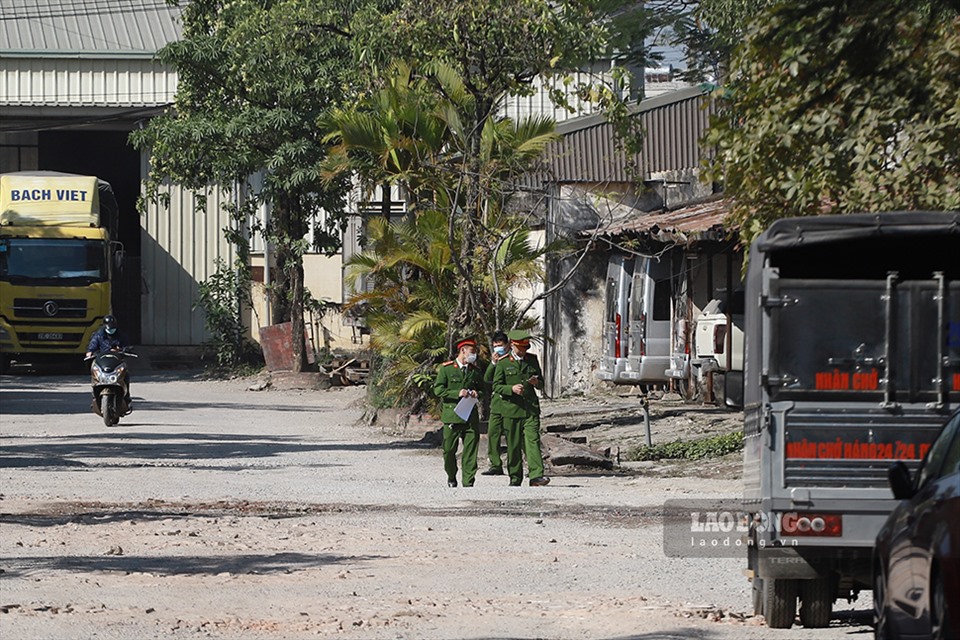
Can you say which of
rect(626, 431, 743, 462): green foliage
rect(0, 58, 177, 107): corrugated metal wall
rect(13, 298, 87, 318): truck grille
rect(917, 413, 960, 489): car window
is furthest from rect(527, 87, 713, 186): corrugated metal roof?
rect(917, 413, 960, 489): car window

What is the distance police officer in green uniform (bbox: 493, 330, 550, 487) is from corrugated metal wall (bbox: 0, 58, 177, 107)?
29404mm

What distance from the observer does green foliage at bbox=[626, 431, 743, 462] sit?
20.1 m

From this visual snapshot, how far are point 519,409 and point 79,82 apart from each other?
30602mm

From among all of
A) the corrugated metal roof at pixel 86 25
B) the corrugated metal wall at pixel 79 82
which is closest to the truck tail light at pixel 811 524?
the corrugated metal wall at pixel 79 82

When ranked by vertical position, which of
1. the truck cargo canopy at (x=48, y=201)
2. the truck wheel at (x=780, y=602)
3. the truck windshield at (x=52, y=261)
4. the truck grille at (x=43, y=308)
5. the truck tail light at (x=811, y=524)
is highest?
the truck cargo canopy at (x=48, y=201)

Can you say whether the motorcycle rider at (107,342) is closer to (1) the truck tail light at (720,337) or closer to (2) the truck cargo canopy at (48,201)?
(1) the truck tail light at (720,337)

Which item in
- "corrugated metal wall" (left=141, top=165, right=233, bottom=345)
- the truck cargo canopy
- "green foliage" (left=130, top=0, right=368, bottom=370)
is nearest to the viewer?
"green foliage" (left=130, top=0, right=368, bottom=370)

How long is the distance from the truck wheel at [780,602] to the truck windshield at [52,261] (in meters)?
32.1

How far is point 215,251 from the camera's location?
156 feet

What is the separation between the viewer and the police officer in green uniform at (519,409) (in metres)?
17.6

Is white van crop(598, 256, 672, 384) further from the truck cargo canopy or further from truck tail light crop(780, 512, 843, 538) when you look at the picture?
truck tail light crop(780, 512, 843, 538)

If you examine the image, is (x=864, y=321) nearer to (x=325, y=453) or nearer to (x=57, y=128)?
(x=325, y=453)

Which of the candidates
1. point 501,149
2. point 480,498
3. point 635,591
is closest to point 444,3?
point 501,149

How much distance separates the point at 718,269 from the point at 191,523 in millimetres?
15985
